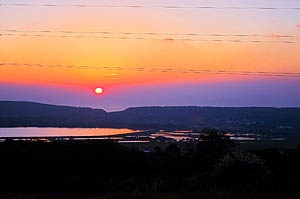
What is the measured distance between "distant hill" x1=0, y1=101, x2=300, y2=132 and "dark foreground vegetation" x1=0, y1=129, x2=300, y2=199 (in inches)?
4375

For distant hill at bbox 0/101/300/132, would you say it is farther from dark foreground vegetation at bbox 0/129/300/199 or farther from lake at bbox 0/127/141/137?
dark foreground vegetation at bbox 0/129/300/199

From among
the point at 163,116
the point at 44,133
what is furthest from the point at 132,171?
the point at 163,116

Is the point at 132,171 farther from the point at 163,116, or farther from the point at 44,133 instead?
the point at 163,116

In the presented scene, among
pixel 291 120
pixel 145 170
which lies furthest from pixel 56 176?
pixel 291 120

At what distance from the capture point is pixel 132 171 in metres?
38.6

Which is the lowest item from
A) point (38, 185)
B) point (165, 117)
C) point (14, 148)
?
point (38, 185)

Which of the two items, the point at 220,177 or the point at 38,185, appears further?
the point at 38,185

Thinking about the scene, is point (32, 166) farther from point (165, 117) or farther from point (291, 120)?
point (165, 117)

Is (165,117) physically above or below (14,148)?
above

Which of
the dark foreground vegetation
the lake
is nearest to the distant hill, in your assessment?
the lake

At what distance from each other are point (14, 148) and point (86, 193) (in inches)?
725

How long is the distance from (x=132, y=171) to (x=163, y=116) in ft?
519

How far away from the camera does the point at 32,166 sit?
37.3 meters

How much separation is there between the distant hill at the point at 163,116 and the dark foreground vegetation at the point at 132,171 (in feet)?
365
